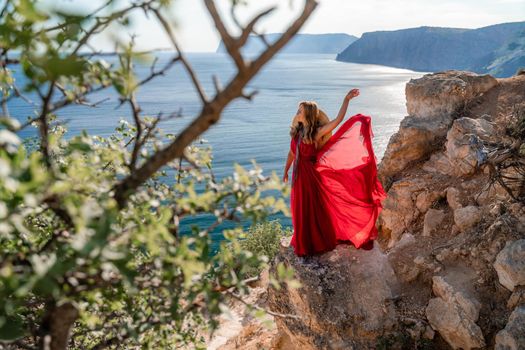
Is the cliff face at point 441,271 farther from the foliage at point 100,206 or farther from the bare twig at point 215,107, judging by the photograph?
the bare twig at point 215,107

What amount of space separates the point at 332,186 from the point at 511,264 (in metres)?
2.27

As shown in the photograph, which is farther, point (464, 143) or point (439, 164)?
point (439, 164)

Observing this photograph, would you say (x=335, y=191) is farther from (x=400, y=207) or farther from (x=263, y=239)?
(x=263, y=239)

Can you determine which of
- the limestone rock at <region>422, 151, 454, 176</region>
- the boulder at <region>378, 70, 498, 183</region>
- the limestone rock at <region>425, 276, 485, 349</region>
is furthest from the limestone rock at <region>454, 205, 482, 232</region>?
the boulder at <region>378, 70, 498, 183</region>

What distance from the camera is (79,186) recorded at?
1944 mm

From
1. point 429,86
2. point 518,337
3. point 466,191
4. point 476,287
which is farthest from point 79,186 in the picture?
point 429,86

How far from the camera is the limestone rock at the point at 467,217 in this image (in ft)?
18.9

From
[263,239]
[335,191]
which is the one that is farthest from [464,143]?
[263,239]

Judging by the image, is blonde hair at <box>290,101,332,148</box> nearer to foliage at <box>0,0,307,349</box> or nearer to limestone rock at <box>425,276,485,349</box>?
limestone rock at <box>425,276,485,349</box>

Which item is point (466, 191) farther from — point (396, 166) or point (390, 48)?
point (390, 48)

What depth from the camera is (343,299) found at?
5391 millimetres

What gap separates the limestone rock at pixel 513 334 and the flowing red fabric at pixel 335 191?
6.14ft

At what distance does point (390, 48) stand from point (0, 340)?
608ft

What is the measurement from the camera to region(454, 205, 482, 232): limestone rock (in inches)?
227
